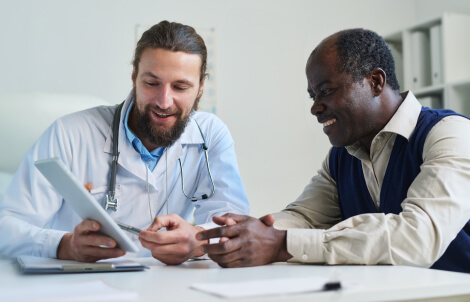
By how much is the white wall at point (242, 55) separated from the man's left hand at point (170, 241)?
2016mm

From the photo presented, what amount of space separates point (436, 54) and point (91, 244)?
2.37 m

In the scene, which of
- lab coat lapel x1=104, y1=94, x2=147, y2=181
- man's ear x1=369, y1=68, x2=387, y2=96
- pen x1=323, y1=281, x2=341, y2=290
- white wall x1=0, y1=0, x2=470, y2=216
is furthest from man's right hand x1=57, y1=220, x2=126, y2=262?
white wall x1=0, y1=0, x2=470, y2=216

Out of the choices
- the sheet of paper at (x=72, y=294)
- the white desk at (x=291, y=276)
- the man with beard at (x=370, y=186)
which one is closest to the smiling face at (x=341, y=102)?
the man with beard at (x=370, y=186)

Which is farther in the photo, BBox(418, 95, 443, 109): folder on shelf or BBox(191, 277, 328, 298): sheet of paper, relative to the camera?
BBox(418, 95, 443, 109): folder on shelf

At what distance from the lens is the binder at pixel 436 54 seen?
9.46 feet

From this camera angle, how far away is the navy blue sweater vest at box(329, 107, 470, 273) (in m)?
1.33

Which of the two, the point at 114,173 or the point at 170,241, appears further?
the point at 114,173

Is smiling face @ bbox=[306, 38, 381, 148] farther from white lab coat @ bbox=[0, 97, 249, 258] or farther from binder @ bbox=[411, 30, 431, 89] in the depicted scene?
binder @ bbox=[411, 30, 431, 89]

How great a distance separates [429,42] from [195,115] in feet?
5.75

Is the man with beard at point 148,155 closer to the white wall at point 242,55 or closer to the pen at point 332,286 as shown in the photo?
the pen at point 332,286

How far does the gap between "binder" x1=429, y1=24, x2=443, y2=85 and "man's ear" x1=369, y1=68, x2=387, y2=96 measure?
1503mm

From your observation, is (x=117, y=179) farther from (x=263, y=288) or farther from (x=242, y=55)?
(x=242, y=55)

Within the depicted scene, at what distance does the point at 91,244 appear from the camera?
1.16 m

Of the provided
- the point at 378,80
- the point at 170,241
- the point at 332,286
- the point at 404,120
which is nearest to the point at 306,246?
the point at 170,241
